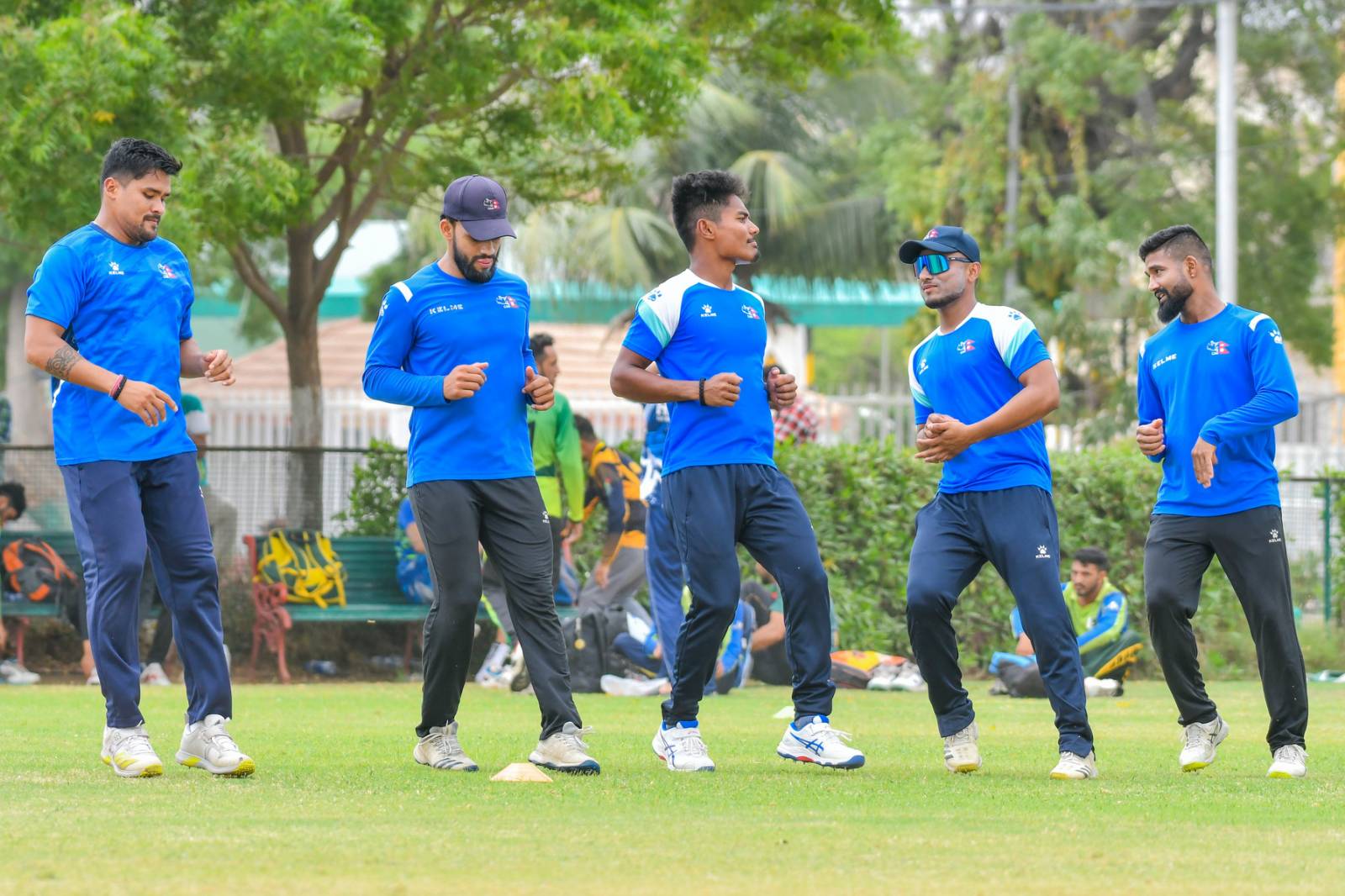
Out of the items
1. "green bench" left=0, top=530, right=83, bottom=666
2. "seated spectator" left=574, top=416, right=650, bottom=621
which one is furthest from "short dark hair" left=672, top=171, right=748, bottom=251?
"green bench" left=0, top=530, right=83, bottom=666

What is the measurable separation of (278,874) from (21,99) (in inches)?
370

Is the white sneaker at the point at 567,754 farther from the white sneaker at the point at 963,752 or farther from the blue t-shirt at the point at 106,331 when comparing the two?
the blue t-shirt at the point at 106,331

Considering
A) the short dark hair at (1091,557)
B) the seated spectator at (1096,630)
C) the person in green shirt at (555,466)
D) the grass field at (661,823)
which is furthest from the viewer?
Answer: the short dark hair at (1091,557)

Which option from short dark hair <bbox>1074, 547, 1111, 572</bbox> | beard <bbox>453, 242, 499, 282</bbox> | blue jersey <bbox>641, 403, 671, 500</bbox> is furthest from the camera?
short dark hair <bbox>1074, 547, 1111, 572</bbox>

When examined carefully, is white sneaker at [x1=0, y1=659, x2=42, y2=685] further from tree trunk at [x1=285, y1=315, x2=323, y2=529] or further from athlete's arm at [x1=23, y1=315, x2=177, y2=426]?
athlete's arm at [x1=23, y1=315, x2=177, y2=426]

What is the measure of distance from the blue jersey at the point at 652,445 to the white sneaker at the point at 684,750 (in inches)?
158

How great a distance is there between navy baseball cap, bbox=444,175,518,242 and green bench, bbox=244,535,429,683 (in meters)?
7.33

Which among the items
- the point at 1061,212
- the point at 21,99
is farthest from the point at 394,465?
the point at 1061,212

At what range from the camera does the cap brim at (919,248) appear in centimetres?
758

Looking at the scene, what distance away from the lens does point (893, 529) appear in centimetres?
1504

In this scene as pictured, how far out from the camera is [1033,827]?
19.1 feet

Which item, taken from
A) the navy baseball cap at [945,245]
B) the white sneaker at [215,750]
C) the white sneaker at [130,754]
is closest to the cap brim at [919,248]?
the navy baseball cap at [945,245]

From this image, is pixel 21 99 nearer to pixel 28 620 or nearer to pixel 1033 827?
pixel 28 620

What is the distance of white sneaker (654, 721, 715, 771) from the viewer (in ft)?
24.4
